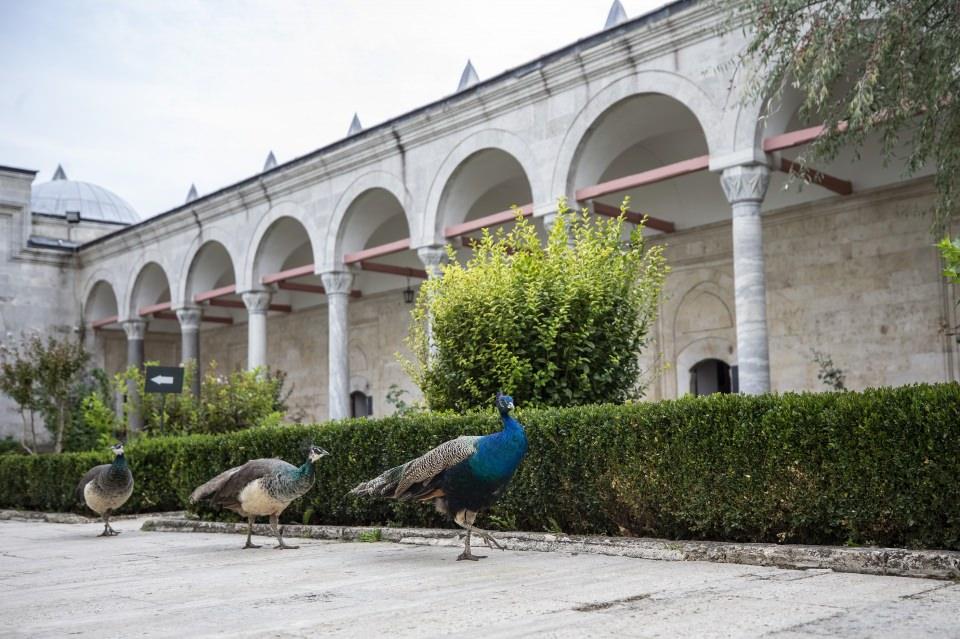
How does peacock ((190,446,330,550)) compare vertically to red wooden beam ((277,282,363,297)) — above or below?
below

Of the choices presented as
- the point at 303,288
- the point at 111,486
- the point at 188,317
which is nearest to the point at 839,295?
the point at 111,486

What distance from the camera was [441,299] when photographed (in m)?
9.87

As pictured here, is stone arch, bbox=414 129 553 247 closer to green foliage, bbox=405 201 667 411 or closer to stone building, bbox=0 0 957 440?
stone building, bbox=0 0 957 440

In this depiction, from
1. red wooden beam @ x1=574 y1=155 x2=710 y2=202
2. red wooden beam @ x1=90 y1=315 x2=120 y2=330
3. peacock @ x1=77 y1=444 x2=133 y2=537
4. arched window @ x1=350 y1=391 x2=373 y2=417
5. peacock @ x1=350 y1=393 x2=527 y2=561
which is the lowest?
peacock @ x1=77 y1=444 x2=133 y2=537

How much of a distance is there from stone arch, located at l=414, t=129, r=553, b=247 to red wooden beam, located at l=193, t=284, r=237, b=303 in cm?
676

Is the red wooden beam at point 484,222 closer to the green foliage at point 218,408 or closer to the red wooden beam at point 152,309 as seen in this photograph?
the green foliage at point 218,408

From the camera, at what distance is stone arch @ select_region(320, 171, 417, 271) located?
58.7ft

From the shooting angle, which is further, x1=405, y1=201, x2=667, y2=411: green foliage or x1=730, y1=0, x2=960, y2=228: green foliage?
x1=405, y1=201, x2=667, y2=411: green foliage

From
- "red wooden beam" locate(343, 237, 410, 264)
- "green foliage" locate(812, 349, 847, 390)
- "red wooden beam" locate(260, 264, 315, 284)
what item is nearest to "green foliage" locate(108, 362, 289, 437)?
"red wooden beam" locate(343, 237, 410, 264)

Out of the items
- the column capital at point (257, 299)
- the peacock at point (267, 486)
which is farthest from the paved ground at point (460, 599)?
the column capital at point (257, 299)

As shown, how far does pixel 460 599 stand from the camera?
468 centimetres

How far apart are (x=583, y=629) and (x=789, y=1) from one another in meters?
7.32

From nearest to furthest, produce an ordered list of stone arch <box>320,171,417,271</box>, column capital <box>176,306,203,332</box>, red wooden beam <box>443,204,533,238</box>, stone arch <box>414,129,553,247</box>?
stone arch <box>414,129,553,247</box> → red wooden beam <box>443,204,533,238</box> → stone arch <box>320,171,417,271</box> → column capital <box>176,306,203,332</box>

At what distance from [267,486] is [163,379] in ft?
22.0
